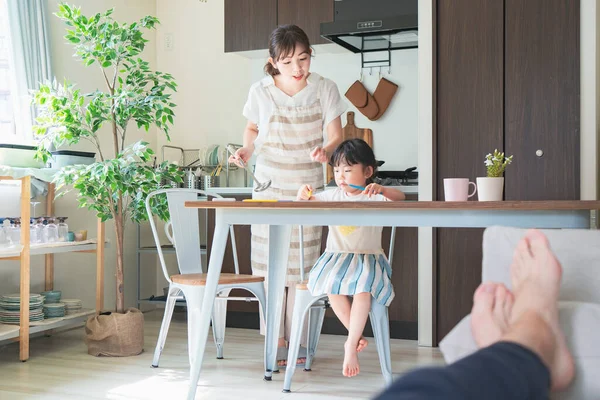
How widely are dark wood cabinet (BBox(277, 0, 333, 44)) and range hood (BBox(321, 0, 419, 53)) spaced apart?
0.08 m

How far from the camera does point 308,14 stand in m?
4.52

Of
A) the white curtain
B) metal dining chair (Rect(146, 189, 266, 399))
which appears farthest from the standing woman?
the white curtain

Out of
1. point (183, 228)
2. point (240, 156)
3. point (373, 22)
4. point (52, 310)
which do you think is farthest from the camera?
point (373, 22)

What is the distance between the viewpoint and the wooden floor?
2848 millimetres

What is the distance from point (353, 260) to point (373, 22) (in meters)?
1.94

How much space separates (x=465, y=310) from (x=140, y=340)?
67.5 inches

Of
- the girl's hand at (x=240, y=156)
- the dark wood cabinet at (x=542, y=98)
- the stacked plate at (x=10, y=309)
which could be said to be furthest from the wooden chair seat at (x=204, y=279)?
the dark wood cabinet at (x=542, y=98)

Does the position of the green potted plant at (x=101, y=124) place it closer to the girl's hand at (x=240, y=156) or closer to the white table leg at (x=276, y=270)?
the girl's hand at (x=240, y=156)

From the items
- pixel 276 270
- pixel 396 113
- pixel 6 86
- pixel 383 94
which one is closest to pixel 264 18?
pixel 383 94

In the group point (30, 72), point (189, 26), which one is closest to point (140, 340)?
point (30, 72)

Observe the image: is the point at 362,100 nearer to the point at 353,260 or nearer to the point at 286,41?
the point at 286,41

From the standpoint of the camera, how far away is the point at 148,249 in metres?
4.87

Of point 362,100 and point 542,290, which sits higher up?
point 362,100

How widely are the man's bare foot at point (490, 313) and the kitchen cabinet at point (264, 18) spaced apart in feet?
10.9
